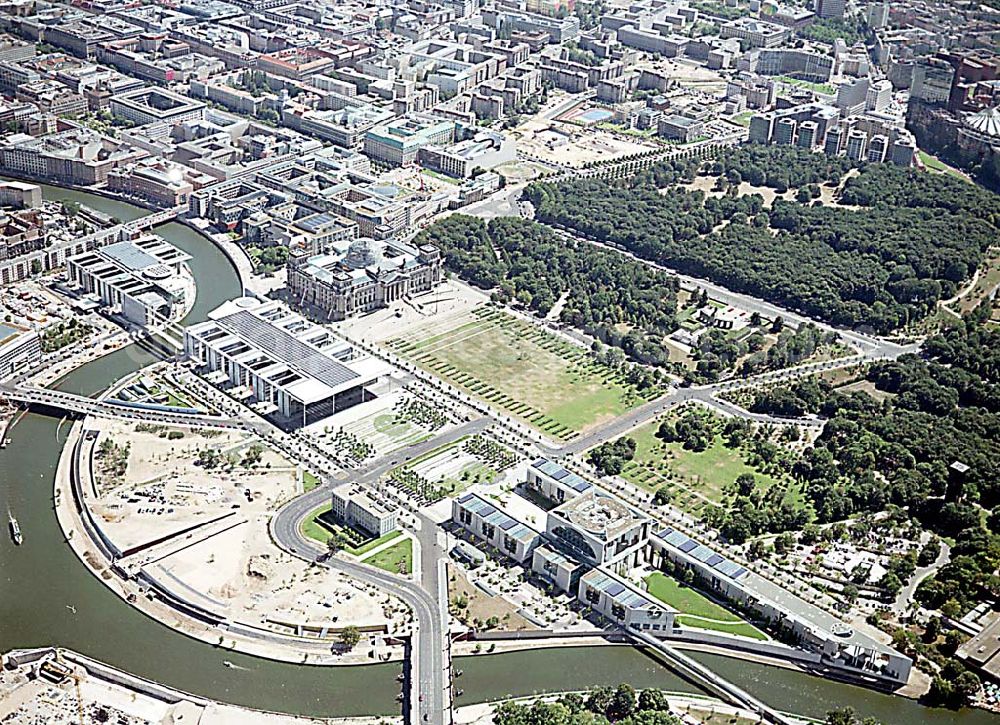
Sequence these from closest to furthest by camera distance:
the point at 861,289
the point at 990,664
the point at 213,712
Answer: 1. the point at 213,712
2. the point at 990,664
3. the point at 861,289

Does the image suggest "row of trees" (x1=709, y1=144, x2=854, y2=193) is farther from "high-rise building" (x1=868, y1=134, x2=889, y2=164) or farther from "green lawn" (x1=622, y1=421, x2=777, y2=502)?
"green lawn" (x1=622, y1=421, x2=777, y2=502)

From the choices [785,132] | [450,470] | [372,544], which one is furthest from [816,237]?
[372,544]

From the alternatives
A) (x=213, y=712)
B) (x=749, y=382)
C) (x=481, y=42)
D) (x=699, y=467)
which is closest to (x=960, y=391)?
(x=749, y=382)

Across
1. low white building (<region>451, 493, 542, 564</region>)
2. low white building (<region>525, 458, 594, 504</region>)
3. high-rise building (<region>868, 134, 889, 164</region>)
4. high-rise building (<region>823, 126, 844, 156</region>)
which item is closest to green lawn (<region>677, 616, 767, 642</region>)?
low white building (<region>451, 493, 542, 564</region>)

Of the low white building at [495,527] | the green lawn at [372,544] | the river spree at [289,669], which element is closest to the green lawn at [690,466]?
the low white building at [495,527]

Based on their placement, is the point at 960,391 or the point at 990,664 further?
the point at 960,391

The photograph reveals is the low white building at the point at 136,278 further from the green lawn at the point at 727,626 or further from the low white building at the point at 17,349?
the green lawn at the point at 727,626

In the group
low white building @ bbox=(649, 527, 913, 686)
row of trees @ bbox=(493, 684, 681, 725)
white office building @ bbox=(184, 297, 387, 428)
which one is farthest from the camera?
white office building @ bbox=(184, 297, 387, 428)

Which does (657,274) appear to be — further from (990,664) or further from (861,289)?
(990,664)
